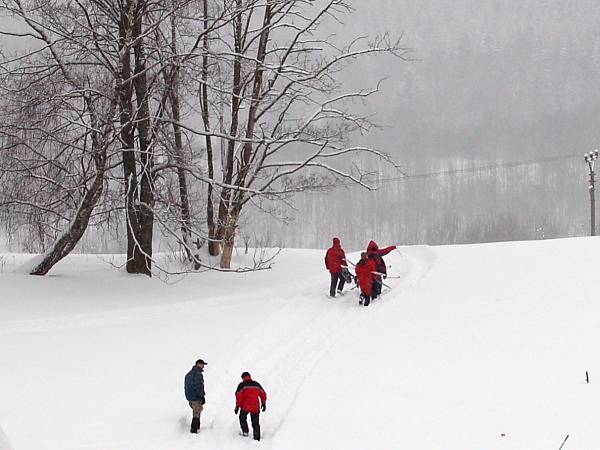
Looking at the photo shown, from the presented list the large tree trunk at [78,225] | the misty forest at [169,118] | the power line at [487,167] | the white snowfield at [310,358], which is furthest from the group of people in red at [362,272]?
the power line at [487,167]

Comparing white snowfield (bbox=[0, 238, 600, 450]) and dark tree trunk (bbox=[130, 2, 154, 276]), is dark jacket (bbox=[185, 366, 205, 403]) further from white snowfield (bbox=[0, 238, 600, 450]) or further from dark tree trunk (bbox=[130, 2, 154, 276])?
dark tree trunk (bbox=[130, 2, 154, 276])

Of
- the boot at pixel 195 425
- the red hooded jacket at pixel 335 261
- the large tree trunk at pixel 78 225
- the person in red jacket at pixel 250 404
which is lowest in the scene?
the boot at pixel 195 425

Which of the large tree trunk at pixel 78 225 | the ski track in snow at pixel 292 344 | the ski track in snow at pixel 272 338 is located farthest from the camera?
the large tree trunk at pixel 78 225

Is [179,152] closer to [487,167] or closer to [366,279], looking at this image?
[366,279]

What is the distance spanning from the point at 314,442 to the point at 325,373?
2431 millimetres

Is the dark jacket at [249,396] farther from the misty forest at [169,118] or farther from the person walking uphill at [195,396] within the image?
the misty forest at [169,118]

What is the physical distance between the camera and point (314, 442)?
342 inches

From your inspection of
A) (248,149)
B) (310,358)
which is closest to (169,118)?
(248,149)

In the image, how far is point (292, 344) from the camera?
41.8 ft

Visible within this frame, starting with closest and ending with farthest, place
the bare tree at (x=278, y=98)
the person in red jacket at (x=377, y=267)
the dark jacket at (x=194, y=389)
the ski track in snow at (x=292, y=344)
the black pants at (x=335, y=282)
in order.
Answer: the dark jacket at (x=194, y=389) → the ski track in snow at (x=292, y=344) → the person in red jacket at (x=377, y=267) → the black pants at (x=335, y=282) → the bare tree at (x=278, y=98)

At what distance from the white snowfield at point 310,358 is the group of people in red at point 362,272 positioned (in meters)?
0.39

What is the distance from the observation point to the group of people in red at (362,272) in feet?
51.8

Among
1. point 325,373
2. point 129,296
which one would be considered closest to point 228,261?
point 129,296

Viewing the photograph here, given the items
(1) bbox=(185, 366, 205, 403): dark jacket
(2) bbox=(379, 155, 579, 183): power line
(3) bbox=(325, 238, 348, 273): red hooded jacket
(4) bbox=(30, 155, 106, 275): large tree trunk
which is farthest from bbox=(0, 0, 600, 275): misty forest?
(2) bbox=(379, 155, 579, 183): power line
